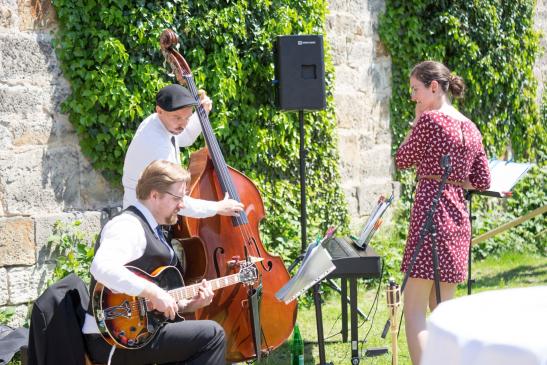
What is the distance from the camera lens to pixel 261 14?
656 cm

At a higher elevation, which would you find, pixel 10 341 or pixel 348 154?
pixel 348 154

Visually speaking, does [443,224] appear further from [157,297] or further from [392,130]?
[392,130]

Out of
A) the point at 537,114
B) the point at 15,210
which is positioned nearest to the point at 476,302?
the point at 15,210

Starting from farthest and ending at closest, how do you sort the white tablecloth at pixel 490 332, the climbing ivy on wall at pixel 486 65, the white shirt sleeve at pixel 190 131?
the climbing ivy on wall at pixel 486 65
the white shirt sleeve at pixel 190 131
the white tablecloth at pixel 490 332

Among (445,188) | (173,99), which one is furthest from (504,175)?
(173,99)

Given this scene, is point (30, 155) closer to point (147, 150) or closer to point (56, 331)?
point (147, 150)

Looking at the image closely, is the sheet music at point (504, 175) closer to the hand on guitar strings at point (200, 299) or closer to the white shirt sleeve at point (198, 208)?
the white shirt sleeve at point (198, 208)

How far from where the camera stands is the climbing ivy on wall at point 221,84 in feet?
18.2

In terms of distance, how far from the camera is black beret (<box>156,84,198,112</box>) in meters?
4.44

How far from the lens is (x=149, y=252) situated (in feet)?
11.8

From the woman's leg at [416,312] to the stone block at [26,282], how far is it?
2.33 m

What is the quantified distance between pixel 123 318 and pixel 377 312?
340cm

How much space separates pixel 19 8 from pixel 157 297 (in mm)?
2709

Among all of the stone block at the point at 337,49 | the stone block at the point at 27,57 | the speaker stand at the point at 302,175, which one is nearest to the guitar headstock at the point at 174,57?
the stone block at the point at 27,57
